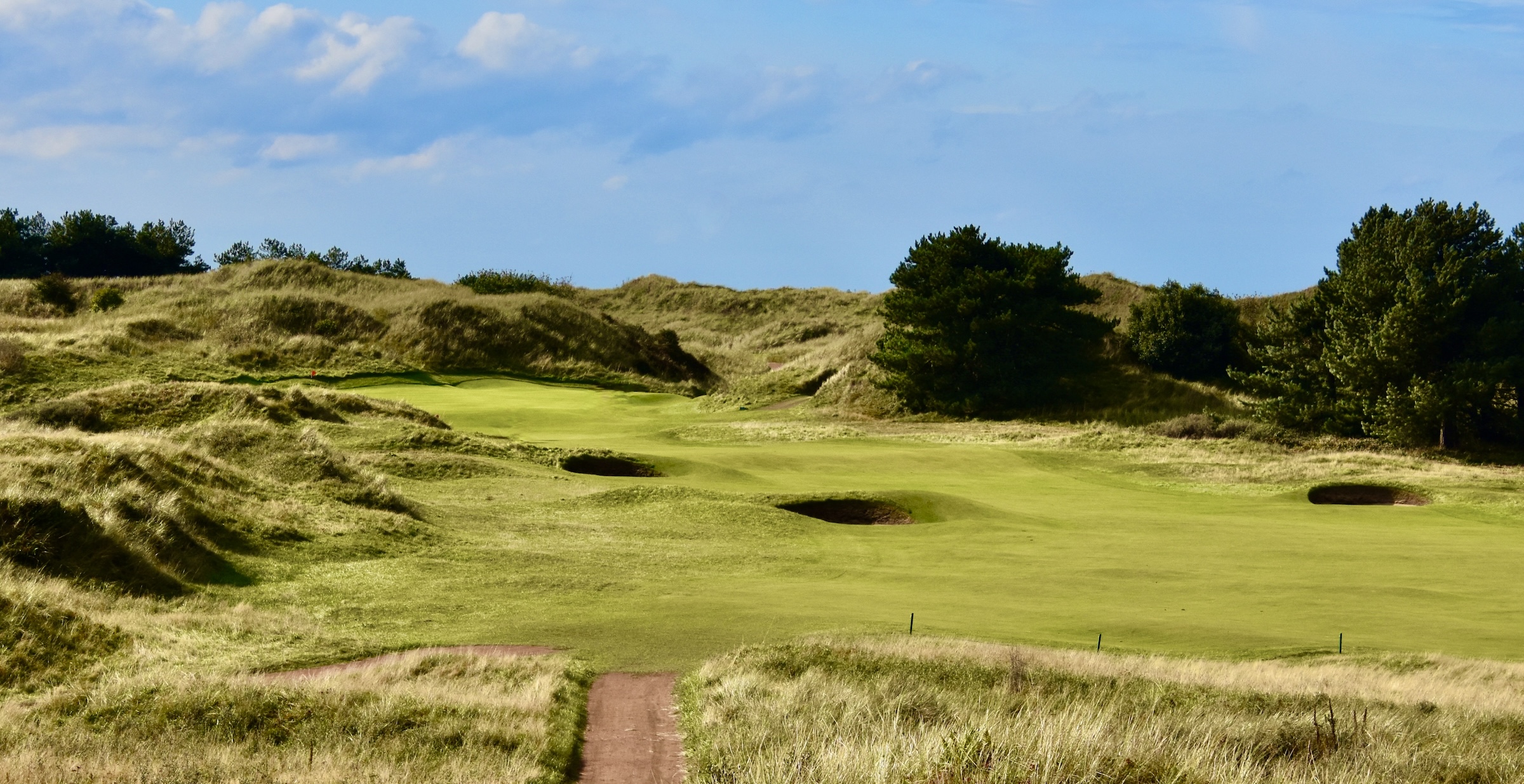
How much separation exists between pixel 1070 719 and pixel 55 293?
69998 millimetres

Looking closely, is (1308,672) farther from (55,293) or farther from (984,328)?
(55,293)

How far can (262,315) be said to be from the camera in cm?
5897

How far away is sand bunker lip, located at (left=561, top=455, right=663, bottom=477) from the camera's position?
30.5m

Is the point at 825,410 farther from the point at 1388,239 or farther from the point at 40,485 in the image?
the point at 40,485

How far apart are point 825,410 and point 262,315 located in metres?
29.1

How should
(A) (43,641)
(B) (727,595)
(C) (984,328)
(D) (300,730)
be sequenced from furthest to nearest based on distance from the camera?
(C) (984,328), (B) (727,595), (A) (43,641), (D) (300,730)

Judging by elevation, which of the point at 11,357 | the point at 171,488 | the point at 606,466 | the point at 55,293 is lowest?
the point at 606,466

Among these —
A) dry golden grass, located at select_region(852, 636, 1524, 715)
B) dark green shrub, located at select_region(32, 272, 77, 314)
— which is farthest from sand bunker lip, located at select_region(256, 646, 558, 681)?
dark green shrub, located at select_region(32, 272, 77, 314)

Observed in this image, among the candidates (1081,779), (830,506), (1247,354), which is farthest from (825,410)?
(1081,779)

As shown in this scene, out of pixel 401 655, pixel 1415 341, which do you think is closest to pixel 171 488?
pixel 401 655

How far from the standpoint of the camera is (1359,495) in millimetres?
29641

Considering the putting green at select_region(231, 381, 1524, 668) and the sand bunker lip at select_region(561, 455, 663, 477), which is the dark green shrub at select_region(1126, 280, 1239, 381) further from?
the sand bunker lip at select_region(561, 455, 663, 477)

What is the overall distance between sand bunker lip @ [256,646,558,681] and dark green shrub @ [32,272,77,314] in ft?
204

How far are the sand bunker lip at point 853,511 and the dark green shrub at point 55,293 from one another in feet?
181
